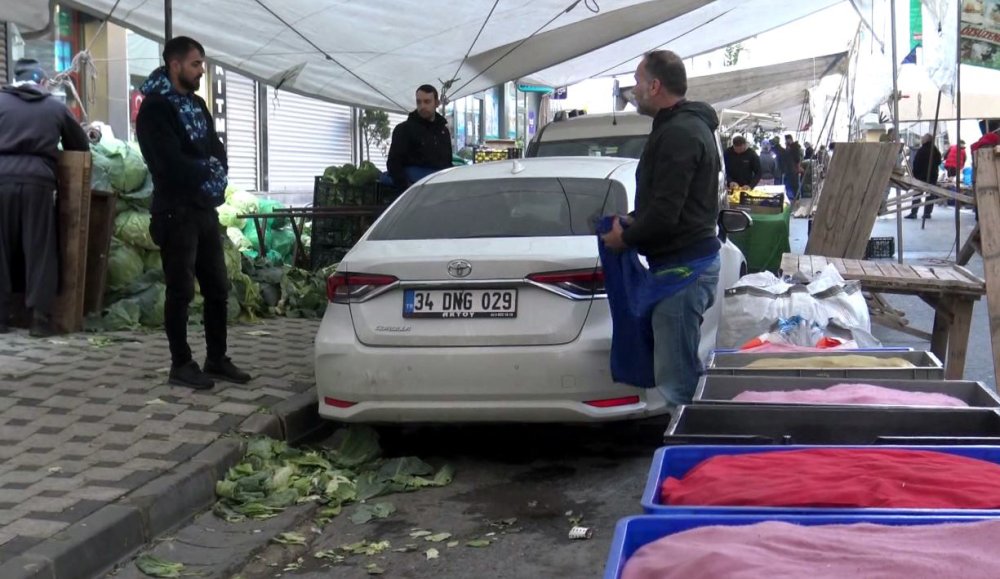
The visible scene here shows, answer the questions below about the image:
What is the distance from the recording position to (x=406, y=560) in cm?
461

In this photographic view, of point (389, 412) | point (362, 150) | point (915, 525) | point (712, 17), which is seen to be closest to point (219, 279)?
point (389, 412)

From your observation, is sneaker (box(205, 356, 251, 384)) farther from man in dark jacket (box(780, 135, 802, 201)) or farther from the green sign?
man in dark jacket (box(780, 135, 802, 201))

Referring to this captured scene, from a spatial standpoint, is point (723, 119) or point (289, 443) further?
point (723, 119)

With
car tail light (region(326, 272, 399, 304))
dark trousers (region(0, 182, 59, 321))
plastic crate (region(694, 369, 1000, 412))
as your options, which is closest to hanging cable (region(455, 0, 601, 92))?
dark trousers (region(0, 182, 59, 321))

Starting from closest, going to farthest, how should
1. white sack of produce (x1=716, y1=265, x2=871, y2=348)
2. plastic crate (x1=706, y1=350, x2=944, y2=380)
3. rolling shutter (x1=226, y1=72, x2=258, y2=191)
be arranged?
plastic crate (x1=706, y1=350, x2=944, y2=380) < white sack of produce (x1=716, y1=265, x2=871, y2=348) < rolling shutter (x1=226, y1=72, x2=258, y2=191)

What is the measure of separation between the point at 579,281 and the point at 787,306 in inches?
43.4

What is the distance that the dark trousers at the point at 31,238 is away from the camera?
316 inches

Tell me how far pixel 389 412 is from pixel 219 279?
5.78 feet

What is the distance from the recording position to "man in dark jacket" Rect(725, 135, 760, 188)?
61.9 ft

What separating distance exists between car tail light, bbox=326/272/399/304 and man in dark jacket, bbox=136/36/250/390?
3.73ft

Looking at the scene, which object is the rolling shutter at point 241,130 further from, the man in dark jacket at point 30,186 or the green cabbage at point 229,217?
the man in dark jacket at point 30,186

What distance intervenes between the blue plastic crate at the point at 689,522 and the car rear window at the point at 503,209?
11.6 feet

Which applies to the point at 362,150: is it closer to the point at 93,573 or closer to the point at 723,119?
the point at 723,119

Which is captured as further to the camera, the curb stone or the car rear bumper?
the car rear bumper
